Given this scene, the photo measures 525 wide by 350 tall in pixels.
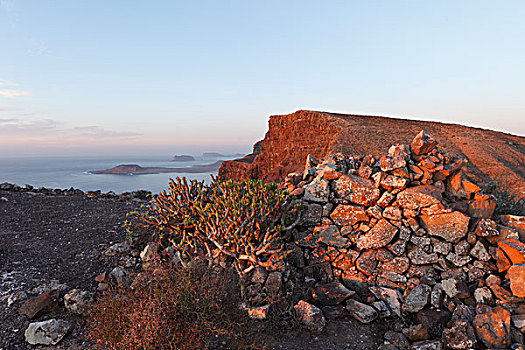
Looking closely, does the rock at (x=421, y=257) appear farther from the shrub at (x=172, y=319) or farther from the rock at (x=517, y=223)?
the shrub at (x=172, y=319)

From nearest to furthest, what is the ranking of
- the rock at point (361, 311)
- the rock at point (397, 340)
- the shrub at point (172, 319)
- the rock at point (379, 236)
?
the shrub at point (172, 319) → the rock at point (397, 340) → the rock at point (361, 311) → the rock at point (379, 236)

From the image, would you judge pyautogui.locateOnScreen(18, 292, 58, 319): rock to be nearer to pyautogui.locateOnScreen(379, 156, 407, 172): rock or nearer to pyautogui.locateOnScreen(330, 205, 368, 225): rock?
pyautogui.locateOnScreen(330, 205, 368, 225): rock

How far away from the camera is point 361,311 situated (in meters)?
→ 5.18

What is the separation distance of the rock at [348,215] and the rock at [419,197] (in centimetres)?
82

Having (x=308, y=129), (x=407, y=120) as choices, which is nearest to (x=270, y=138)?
(x=308, y=129)

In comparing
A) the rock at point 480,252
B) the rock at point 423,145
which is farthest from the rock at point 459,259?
the rock at point 423,145

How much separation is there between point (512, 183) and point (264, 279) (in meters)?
26.2

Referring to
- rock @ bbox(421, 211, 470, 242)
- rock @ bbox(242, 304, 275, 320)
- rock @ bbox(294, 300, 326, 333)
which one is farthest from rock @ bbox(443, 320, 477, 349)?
rock @ bbox(242, 304, 275, 320)

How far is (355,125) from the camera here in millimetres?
30141

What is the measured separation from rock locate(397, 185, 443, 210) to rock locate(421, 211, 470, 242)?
31 cm

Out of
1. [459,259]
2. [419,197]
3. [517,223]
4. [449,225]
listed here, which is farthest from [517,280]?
[419,197]

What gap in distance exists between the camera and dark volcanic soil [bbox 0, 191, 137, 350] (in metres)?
4.85

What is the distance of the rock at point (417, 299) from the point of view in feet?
17.1

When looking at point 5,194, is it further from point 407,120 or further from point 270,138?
point 407,120
